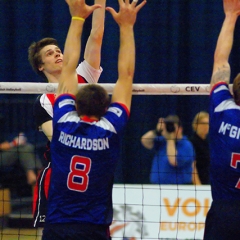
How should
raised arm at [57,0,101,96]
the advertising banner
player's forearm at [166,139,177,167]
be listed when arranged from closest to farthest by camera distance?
raised arm at [57,0,101,96] < the advertising banner < player's forearm at [166,139,177,167]

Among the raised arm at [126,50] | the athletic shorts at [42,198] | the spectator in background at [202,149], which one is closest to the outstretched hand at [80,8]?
the raised arm at [126,50]

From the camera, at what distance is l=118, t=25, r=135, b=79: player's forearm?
4.81m

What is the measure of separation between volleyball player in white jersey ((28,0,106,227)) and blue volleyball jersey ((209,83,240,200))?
64.7 inches

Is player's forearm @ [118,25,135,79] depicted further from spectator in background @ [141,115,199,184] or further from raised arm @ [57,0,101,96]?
spectator in background @ [141,115,199,184]

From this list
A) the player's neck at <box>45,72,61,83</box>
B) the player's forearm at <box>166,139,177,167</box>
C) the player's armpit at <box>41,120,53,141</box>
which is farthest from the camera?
the player's forearm at <box>166,139,177,167</box>

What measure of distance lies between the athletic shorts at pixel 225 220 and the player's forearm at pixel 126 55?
112 cm

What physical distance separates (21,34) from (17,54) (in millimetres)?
344

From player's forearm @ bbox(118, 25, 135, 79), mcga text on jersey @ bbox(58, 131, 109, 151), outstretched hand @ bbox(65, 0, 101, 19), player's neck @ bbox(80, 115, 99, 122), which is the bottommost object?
mcga text on jersey @ bbox(58, 131, 109, 151)

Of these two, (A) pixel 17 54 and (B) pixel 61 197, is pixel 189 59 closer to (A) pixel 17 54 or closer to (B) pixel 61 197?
(A) pixel 17 54

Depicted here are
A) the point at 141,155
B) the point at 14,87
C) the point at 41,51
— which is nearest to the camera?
the point at 14,87

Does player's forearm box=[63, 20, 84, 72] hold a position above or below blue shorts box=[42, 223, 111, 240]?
above

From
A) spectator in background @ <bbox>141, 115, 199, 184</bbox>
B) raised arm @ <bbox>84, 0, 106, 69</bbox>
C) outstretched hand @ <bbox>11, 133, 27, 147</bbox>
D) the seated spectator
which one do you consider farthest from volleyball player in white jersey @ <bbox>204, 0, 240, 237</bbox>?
outstretched hand @ <bbox>11, 133, 27, 147</bbox>

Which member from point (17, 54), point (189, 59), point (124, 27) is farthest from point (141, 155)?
point (124, 27)

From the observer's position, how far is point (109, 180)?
459cm
